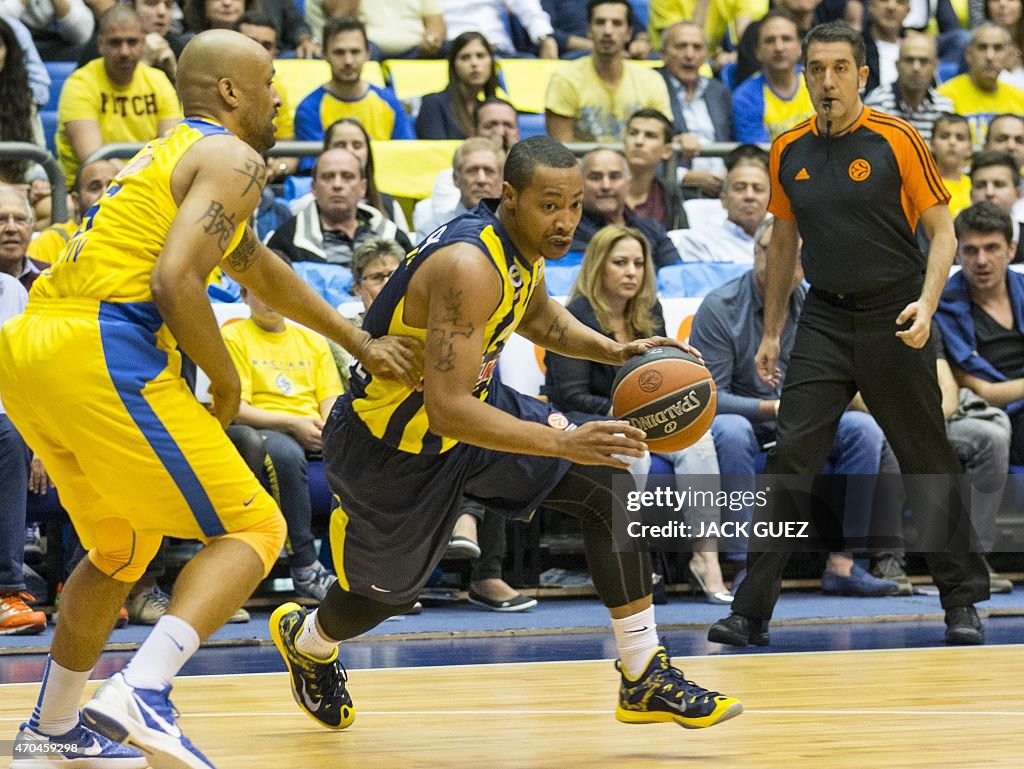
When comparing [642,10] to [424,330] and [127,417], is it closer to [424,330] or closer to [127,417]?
[424,330]

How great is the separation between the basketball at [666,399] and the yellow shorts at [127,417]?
1.05 meters

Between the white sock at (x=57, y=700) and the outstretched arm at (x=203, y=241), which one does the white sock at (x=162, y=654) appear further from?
the outstretched arm at (x=203, y=241)

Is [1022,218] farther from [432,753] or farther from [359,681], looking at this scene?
[432,753]

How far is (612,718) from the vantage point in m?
4.46

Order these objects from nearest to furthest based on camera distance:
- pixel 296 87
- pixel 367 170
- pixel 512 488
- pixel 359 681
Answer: pixel 512 488 < pixel 359 681 < pixel 367 170 < pixel 296 87

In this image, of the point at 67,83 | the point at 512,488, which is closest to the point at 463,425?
the point at 512,488

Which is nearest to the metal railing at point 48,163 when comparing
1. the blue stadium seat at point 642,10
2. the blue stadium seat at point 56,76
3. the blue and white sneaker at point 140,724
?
the blue stadium seat at point 56,76

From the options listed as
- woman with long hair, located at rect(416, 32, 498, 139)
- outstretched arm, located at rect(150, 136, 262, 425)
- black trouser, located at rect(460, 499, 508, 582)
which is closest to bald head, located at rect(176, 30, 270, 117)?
outstretched arm, located at rect(150, 136, 262, 425)

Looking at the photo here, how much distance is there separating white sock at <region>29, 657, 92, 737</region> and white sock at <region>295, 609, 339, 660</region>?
794 millimetres

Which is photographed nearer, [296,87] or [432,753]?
[432,753]

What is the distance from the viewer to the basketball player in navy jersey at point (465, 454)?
377 centimetres

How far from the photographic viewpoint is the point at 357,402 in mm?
4211

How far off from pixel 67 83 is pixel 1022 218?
18.1 feet

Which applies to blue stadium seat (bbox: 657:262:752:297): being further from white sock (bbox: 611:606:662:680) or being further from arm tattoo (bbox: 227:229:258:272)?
arm tattoo (bbox: 227:229:258:272)
